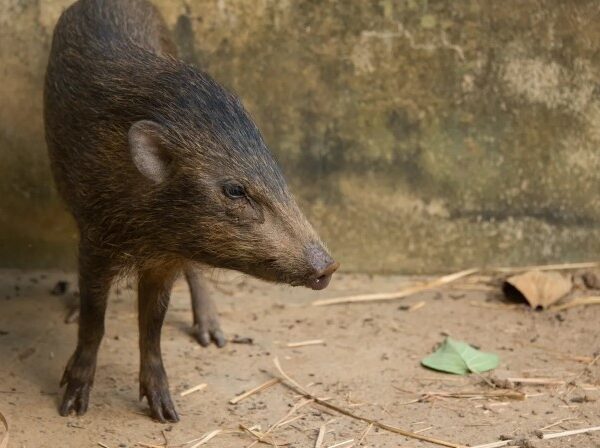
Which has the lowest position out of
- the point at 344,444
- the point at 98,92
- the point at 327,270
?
the point at 344,444

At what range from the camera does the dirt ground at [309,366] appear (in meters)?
4.30

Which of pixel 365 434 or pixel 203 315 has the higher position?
pixel 203 315

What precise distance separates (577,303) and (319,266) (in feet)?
7.92

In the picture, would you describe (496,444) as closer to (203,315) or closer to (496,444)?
(496,444)

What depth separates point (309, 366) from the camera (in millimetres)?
5004

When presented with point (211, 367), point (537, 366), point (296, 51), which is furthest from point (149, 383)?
point (296, 51)

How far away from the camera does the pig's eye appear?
4004 millimetres

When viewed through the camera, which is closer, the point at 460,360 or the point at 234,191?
the point at 234,191

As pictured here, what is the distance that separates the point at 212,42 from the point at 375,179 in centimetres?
119

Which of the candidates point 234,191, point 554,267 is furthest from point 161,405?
point 554,267

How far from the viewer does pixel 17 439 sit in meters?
4.08

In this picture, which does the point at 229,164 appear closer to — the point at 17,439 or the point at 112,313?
the point at 17,439

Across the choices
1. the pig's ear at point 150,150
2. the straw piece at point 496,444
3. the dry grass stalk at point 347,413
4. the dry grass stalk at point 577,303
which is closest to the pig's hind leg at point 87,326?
the pig's ear at point 150,150

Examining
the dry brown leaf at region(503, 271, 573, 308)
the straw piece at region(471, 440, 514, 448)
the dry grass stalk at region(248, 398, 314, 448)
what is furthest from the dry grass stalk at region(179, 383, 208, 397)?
the dry brown leaf at region(503, 271, 573, 308)
